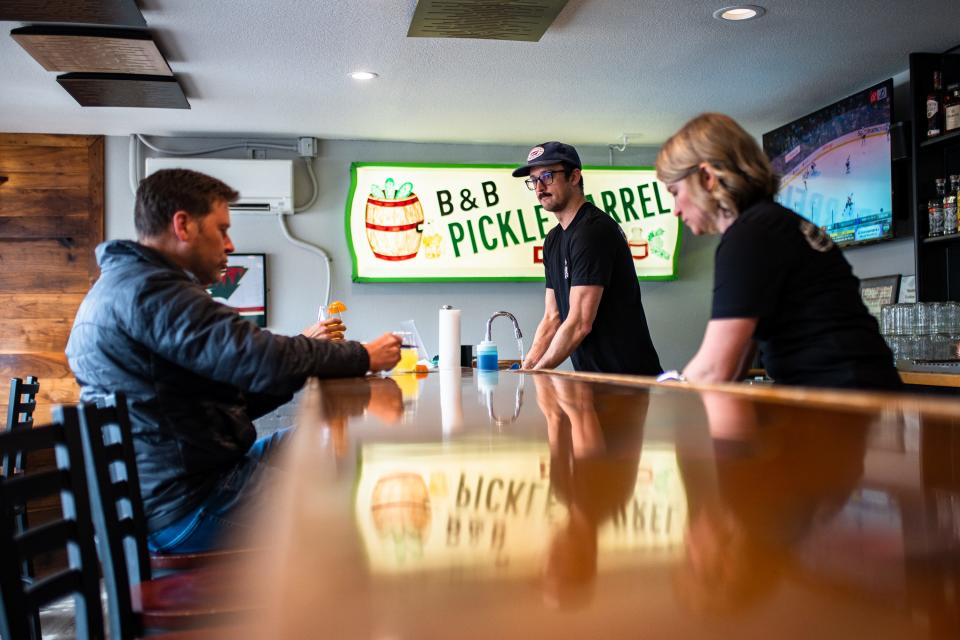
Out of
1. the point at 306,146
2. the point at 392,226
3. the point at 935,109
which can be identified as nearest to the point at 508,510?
the point at 935,109

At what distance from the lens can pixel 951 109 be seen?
400cm

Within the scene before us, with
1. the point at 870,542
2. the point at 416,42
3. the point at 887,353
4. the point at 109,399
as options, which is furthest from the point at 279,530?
the point at 416,42

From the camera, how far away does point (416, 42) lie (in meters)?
3.82

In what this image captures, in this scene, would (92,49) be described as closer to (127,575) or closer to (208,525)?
(208,525)

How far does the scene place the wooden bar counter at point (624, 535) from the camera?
1.12 ft

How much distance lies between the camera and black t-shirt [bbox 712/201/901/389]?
1.53m

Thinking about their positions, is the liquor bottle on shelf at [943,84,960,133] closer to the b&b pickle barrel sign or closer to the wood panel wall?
the b&b pickle barrel sign

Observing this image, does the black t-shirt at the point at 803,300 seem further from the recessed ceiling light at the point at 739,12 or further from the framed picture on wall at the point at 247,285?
the framed picture on wall at the point at 247,285

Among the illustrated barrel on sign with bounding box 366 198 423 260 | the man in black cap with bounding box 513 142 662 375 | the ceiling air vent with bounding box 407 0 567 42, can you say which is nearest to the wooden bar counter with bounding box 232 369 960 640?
the man in black cap with bounding box 513 142 662 375

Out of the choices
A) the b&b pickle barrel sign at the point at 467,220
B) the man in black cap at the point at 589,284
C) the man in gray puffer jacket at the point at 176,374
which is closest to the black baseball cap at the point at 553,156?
the man in black cap at the point at 589,284

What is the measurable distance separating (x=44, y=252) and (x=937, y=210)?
5130 mm

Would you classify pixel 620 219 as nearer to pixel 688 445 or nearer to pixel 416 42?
pixel 416 42

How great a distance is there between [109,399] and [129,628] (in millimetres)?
461

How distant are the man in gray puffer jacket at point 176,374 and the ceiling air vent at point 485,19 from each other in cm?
190
